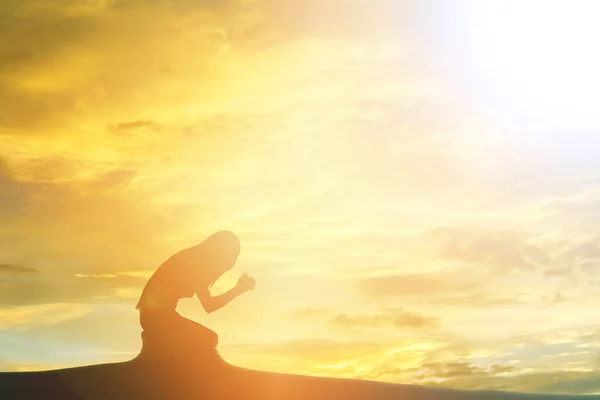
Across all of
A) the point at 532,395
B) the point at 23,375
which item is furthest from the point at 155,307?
the point at 532,395

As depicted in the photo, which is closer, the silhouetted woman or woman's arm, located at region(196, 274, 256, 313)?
the silhouetted woman

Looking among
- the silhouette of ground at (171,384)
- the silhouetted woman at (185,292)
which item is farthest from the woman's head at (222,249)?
the silhouette of ground at (171,384)

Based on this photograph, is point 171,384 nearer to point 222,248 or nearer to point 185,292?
point 185,292

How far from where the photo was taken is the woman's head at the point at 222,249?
42.6ft

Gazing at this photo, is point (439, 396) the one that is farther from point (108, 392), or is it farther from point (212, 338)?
point (108, 392)

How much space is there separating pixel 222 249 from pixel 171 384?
215cm

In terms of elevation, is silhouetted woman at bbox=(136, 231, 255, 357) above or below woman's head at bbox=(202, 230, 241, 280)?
below

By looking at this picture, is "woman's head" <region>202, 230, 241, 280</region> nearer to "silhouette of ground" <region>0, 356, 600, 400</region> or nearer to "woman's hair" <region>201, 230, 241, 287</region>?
"woman's hair" <region>201, 230, 241, 287</region>

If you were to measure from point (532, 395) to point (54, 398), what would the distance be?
311 inches

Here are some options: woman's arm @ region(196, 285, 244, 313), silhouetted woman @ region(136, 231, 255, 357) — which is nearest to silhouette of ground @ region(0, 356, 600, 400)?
silhouetted woman @ region(136, 231, 255, 357)

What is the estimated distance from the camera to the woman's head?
13.0 metres

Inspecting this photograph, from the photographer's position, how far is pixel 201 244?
13.2 metres

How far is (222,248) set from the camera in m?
13.0

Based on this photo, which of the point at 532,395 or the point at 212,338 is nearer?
the point at 212,338
